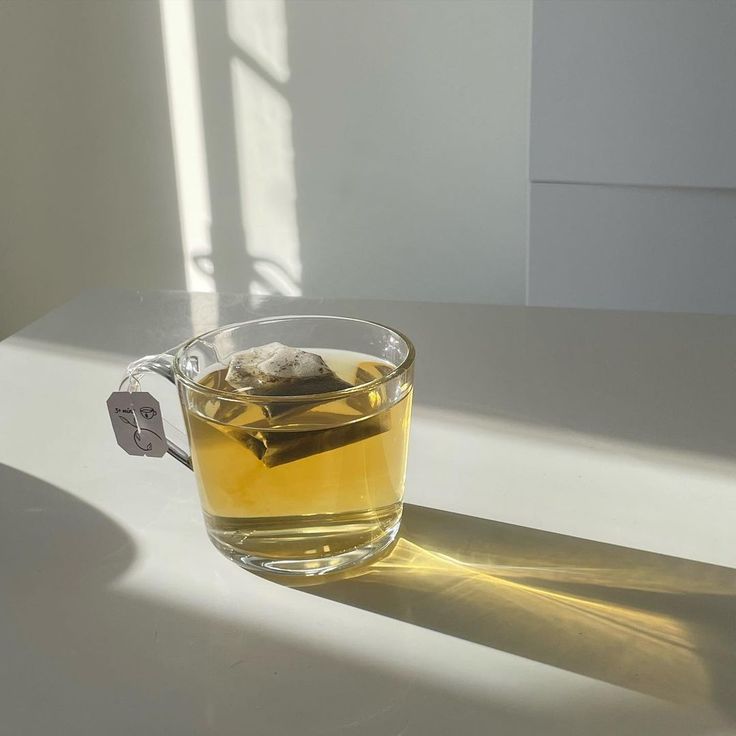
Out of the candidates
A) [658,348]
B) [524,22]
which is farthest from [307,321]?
[524,22]

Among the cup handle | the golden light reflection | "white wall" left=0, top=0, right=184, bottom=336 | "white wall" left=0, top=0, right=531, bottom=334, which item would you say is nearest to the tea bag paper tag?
the cup handle

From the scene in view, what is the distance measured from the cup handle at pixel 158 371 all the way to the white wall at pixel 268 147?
1.69 metres

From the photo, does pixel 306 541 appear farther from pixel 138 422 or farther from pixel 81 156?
pixel 81 156

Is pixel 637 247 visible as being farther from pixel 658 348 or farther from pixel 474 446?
pixel 474 446

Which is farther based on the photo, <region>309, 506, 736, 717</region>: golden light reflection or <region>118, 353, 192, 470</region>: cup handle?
<region>118, 353, 192, 470</region>: cup handle

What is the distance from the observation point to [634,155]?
1.65 metres

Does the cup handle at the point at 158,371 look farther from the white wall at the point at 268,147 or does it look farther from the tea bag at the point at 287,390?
the white wall at the point at 268,147

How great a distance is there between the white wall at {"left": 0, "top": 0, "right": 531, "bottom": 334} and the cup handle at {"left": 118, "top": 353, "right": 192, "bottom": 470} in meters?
1.69

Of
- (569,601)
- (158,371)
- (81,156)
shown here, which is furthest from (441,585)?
(81,156)

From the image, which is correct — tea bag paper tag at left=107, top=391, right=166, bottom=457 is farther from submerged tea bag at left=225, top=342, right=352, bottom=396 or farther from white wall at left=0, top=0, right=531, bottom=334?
white wall at left=0, top=0, right=531, bottom=334

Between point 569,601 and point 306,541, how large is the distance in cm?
15

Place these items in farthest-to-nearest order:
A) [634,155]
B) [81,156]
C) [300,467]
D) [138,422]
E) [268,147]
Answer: [81,156] → [268,147] → [634,155] → [138,422] → [300,467]

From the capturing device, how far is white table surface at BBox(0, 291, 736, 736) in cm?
44

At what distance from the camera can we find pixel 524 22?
207cm
